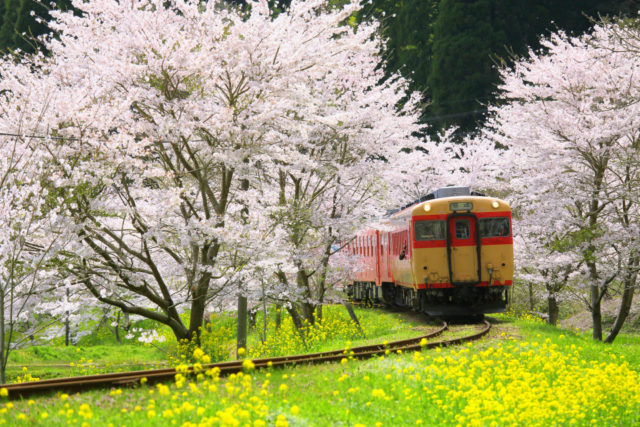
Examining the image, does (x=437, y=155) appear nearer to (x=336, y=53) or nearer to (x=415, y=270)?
(x=415, y=270)

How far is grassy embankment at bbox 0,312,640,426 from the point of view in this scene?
13.4ft

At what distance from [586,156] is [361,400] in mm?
10242

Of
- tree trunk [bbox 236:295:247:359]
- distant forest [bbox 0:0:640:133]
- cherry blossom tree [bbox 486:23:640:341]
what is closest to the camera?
tree trunk [bbox 236:295:247:359]

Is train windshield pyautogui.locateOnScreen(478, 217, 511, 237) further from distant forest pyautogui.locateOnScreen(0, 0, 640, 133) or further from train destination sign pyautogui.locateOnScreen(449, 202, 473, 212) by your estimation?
distant forest pyautogui.locateOnScreen(0, 0, 640, 133)

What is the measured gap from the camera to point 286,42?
9422 millimetres

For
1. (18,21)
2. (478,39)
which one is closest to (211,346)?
(18,21)

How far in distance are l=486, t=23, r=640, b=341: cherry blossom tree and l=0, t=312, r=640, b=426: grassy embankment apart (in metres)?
6.54

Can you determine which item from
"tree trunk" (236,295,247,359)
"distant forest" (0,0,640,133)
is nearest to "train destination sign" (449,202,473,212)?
"tree trunk" (236,295,247,359)

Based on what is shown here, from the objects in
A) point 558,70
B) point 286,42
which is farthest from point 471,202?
point 286,42

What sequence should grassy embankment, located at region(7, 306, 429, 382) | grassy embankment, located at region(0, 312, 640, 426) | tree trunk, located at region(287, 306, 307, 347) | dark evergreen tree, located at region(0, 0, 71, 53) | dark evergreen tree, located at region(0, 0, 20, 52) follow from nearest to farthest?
grassy embankment, located at region(0, 312, 640, 426)
grassy embankment, located at region(7, 306, 429, 382)
tree trunk, located at region(287, 306, 307, 347)
dark evergreen tree, located at region(0, 0, 71, 53)
dark evergreen tree, located at region(0, 0, 20, 52)

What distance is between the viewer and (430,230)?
1332 centimetres

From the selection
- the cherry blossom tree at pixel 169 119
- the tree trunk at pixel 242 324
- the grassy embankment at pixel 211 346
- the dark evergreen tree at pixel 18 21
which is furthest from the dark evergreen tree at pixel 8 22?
the tree trunk at pixel 242 324

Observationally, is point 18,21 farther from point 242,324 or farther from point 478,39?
point 242,324

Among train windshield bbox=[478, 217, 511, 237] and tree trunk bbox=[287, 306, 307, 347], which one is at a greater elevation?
train windshield bbox=[478, 217, 511, 237]
